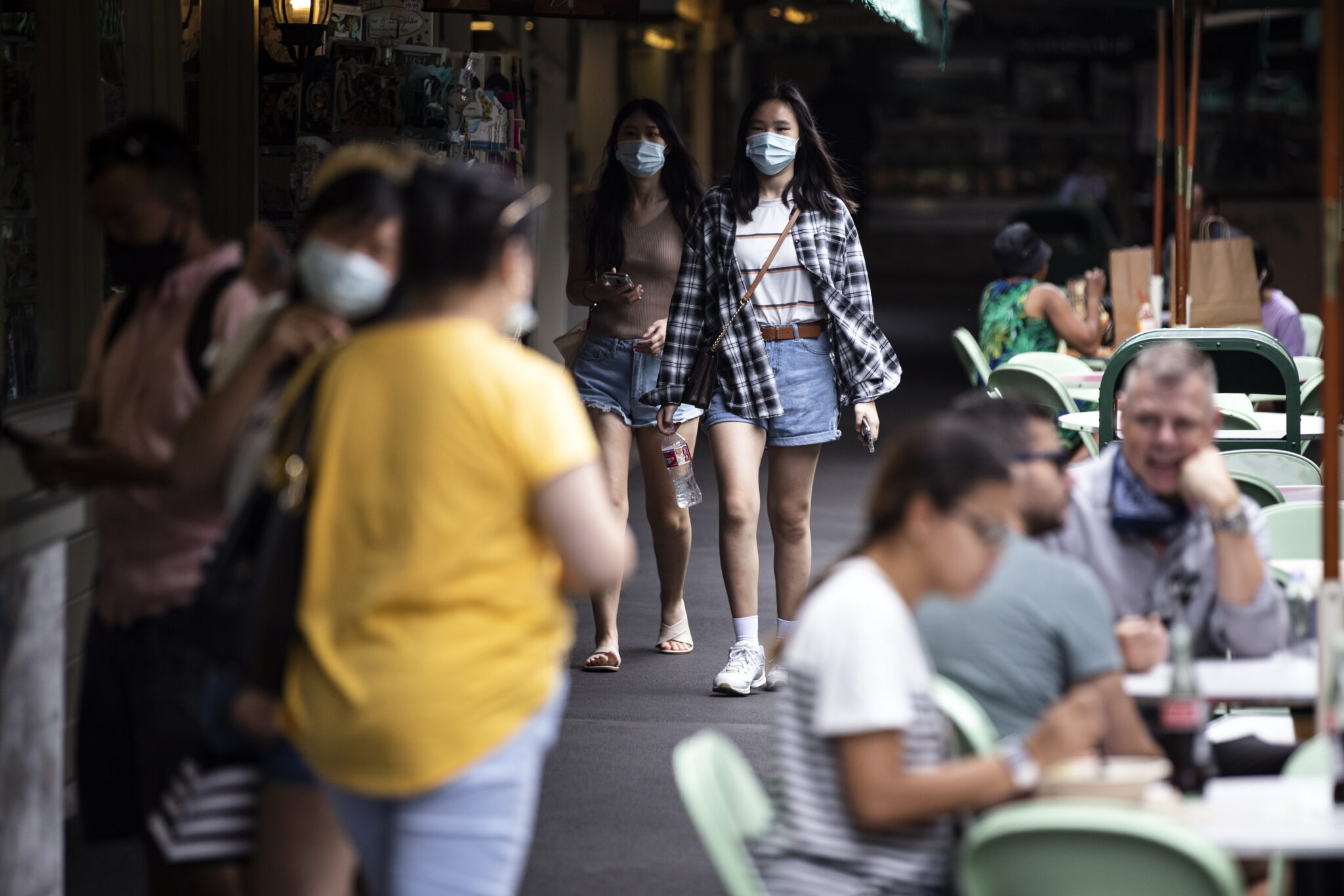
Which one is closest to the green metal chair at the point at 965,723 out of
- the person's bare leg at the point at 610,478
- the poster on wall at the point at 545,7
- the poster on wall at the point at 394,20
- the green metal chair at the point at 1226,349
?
the person's bare leg at the point at 610,478

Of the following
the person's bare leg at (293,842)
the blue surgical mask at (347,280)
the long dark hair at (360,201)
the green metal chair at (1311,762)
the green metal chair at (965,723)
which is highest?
the long dark hair at (360,201)

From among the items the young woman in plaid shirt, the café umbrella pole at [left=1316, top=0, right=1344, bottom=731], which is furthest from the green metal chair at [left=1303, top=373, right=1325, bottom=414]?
the café umbrella pole at [left=1316, top=0, right=1344, bottom=731]

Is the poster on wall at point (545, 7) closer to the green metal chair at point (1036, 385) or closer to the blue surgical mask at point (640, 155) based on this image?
the blue surgical mask at point (640, 155)

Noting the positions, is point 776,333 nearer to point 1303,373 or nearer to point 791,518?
point 791,518

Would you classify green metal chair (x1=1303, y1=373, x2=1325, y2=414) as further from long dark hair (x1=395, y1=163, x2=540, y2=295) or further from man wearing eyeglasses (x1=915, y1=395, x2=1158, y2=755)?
long dark hair (x1=395, y1=163, x2=540, y2=295)

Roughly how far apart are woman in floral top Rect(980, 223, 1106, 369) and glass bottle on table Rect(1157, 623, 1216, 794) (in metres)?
6.30

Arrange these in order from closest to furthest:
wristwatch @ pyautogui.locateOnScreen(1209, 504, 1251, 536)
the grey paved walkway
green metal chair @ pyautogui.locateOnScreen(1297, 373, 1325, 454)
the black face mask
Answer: the black face mask, wristwatch @ pyautogui.locateOnScreen(1209, 504, 1251, 536), the grey paved walkway, green metal chair @ pyautogui.locateOnScreen(1297, 373, 1325, 454)

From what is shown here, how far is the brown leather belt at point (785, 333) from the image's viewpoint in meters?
5.91

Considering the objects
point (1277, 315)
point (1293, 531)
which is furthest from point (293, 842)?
point (1277, 315)

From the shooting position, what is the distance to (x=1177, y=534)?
12.3ft

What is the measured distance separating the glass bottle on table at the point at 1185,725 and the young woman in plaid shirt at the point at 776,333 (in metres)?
2.89

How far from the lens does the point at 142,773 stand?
3.11 meters

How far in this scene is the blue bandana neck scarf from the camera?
12.2ft

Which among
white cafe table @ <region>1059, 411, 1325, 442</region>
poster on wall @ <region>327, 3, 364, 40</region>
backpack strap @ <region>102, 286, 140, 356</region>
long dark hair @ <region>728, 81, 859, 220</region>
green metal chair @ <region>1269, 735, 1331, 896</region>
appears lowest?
green metal chair @ <region>1269, 735, 1331, 896</region>
